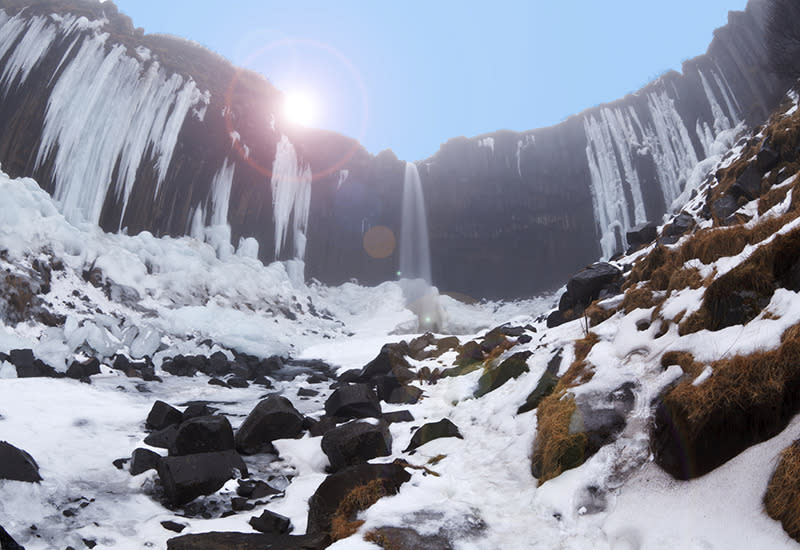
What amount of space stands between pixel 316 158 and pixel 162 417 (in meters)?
34.7

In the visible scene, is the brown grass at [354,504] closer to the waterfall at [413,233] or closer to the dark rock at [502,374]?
the dark rock at [502,374]

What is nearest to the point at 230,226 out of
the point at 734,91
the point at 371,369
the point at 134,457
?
the point at 371,369

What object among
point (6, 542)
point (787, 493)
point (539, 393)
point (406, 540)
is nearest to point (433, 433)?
point (539, 393)

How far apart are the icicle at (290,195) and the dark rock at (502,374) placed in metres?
28.8

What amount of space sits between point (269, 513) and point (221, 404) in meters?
7.55

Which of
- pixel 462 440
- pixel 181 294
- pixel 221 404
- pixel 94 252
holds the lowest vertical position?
pixel 221 404

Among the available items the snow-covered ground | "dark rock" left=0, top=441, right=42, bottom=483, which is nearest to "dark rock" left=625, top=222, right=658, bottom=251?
the snow-covered ground

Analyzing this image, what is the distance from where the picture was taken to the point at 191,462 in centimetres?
575

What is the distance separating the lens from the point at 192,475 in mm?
5539

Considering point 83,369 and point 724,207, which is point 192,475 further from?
point 724,207

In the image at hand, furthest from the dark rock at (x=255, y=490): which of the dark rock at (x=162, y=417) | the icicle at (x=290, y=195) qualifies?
the icicle at (x=290, y=195)

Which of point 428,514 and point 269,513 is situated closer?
point 428,514

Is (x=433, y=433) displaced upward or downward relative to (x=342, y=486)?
downward

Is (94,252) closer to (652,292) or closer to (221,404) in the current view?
(221,404)
